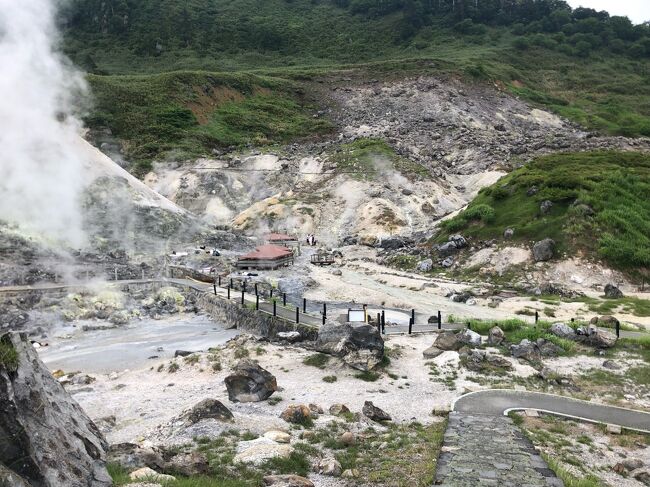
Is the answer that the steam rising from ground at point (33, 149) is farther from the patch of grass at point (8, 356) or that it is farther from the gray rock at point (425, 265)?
the patch of grass at point (8, 356)

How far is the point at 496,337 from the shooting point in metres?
17.0

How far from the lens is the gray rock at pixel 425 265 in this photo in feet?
110

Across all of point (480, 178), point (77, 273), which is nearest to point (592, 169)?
point (480, 178)

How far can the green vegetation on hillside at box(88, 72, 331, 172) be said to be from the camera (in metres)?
62.7

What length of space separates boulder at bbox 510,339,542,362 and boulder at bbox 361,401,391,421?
628cm

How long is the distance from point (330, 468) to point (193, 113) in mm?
66843

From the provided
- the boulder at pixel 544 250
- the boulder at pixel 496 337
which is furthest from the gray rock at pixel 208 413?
the boulder at pixel 544 250

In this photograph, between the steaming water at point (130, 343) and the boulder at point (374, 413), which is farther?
the steaming water at point (130, 343)

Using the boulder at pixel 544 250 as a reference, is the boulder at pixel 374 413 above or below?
below

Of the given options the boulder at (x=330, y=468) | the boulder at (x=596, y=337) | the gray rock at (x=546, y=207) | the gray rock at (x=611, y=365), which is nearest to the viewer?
the boulder at (x=330, y=468)

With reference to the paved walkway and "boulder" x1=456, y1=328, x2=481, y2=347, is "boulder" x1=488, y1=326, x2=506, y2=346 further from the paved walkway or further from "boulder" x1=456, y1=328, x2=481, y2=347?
the paved walkway

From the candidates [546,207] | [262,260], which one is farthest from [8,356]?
[546,207]

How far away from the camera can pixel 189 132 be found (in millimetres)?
64750

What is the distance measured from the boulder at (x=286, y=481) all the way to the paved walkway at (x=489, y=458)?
2040 mm
